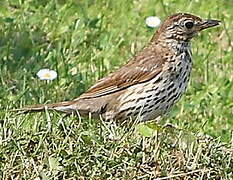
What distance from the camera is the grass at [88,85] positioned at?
5465 mm

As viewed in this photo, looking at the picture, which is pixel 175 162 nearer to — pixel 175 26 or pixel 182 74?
pixel 182 74

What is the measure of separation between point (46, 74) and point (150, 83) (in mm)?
1482

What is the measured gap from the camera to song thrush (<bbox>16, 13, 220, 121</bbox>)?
6758 millimetres

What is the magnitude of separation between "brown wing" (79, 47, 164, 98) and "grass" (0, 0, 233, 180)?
317mm

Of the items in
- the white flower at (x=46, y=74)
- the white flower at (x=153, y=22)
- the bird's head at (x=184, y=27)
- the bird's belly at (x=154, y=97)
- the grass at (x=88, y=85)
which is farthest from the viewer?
the white flower at (x=153, y=22)

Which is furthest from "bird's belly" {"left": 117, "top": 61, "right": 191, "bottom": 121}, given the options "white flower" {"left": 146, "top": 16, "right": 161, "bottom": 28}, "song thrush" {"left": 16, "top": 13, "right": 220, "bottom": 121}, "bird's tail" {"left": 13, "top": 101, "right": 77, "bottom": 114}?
"white flower" {"left": 146, "top": 16, "right": 161, "bottom": 28}

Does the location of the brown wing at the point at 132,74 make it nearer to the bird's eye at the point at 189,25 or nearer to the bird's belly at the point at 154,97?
the bird's belly at the point at 154,97

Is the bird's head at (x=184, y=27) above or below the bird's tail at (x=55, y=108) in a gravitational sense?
above

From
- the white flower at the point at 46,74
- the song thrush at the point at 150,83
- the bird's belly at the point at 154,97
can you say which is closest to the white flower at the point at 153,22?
the white flower at the point at 46,74

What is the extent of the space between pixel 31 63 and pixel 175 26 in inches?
70.5

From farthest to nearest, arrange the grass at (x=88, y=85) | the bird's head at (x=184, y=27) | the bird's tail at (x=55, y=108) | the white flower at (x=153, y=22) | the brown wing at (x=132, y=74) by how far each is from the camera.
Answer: the white flower at (x=153, y=22), the bird's head at (x=184, y=27), the brown wing at (x=132, y=74), the bird's tail at (x=55, y=108), the grass at (x=88, y=85)

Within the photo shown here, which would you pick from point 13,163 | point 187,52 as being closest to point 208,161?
point 13,163

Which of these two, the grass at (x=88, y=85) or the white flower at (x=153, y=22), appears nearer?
the grass at (x=88, y=85)

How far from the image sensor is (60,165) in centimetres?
536
